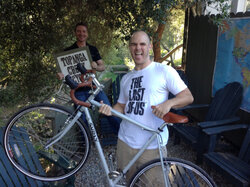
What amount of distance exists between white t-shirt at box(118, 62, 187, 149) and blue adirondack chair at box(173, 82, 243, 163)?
59.3 inches

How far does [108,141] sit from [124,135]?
2.13 m

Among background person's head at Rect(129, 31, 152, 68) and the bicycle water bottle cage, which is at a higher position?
background person's head at Rect(129, 31, 152, 68)

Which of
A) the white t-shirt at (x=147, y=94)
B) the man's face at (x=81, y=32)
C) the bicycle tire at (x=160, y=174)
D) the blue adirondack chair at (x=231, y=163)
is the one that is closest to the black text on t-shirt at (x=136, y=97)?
the white t-shirt at (x=147, y=94)

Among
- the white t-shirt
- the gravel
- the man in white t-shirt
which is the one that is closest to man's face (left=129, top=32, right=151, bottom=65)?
the man in white t-shirt

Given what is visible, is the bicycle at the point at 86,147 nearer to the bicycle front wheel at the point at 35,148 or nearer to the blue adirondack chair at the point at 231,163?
the bicycle front wheel at the point at 35,148

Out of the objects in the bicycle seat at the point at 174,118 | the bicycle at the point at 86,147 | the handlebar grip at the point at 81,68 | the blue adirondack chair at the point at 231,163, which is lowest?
the blue adirondack chair at the point at 231,163

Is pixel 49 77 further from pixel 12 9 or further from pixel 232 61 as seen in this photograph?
pixel 232 61

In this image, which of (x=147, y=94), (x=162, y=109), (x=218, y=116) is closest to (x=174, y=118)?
(x=162, y=109)

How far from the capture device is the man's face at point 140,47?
168 centimetres

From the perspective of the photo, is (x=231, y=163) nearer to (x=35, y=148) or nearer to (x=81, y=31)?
(x=35, y=148)

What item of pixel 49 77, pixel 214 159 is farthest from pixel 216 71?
pixel 49 77

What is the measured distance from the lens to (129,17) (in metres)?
3.42

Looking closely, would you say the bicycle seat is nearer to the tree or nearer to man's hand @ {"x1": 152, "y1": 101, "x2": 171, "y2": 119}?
man's hand @ {"x1": 152, "y1": 101, "x2": 171, "y2": 119}

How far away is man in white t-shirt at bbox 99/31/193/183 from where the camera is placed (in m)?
1.66
